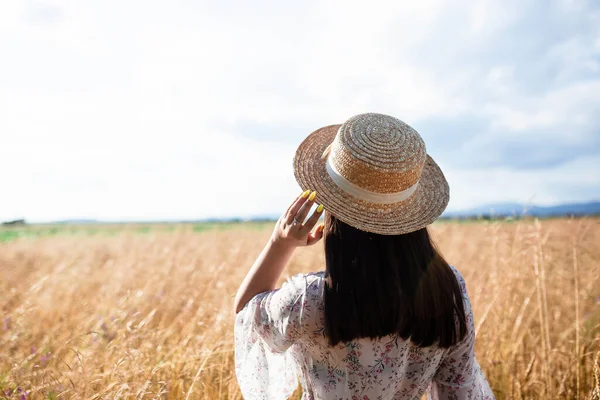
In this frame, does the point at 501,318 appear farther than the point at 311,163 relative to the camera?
Yes

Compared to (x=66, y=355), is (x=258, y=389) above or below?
above

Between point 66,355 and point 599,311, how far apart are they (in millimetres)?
3957

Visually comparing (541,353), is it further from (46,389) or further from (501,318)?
(46,389)

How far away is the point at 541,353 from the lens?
2.87 meters

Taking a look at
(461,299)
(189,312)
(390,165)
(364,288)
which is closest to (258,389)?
(364,288)

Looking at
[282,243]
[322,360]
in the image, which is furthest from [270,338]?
[282,243]

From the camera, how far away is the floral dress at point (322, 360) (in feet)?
4.02

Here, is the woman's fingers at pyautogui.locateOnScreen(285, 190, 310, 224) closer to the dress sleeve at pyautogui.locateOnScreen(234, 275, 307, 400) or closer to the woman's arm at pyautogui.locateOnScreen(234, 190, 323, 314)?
the woman's arm at pyautogui.locateOnScreen(234, 190, 323, 314)

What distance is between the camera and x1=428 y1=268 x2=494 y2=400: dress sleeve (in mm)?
1391

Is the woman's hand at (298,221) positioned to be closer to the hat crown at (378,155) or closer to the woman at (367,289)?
the woman at (367,289)

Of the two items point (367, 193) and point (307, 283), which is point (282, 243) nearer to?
point (307, 283)

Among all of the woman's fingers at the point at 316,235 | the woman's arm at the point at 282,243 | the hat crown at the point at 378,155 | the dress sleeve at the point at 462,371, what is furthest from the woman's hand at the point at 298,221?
the dress sleeve at the point at 462,371

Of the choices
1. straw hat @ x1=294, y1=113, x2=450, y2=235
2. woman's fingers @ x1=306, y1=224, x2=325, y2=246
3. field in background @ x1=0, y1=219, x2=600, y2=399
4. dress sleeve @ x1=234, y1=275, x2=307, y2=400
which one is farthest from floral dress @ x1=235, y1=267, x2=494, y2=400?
field in background @ x1=0, y1=219, x2=600, y2=399

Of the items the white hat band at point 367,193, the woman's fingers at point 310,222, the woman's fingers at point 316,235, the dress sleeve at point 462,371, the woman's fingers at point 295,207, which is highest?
the white hat band at point 367,193
